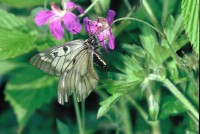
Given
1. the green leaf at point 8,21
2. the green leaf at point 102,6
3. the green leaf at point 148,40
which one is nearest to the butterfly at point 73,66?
the green leaf at point 148,40

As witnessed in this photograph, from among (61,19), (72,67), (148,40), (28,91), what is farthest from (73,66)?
(28,91)

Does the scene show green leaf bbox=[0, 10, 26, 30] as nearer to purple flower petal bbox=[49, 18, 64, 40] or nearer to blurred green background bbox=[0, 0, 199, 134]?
blurred green background bbox=[0, 0, 199, 134]

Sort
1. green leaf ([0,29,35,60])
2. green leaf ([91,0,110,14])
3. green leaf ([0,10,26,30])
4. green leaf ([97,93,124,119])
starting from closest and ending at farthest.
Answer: green leaf ([97,93,124,119]) → green leaf ([0,29,35,60]) → green leaf ([91,0,110,14]) → green leaf ([0,10,26,30])

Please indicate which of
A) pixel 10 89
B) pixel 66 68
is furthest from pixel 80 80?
pixel 10 89

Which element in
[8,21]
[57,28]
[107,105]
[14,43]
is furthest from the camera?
[8,21]

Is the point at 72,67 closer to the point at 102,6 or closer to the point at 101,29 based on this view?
the point at 101,29

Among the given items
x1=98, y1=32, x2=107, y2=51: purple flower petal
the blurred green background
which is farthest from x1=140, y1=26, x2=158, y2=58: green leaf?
x1=98, y1=32, x2=107, y2=51: purple flower petal
